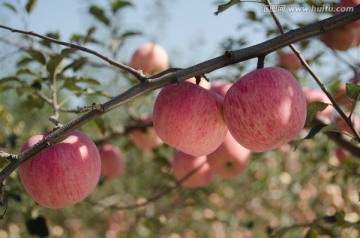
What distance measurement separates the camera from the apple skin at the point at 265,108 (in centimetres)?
90

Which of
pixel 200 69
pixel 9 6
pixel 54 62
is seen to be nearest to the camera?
pixel 200 69

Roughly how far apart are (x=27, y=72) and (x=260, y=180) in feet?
8.26

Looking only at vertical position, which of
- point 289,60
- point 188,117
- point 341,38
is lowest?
point 188,117

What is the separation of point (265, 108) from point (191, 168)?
1.03 metres

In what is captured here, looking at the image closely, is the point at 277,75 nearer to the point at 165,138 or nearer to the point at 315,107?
the point at 315,107

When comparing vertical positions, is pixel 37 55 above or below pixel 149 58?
below

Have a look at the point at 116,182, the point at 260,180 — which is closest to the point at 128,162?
the point at 116,182

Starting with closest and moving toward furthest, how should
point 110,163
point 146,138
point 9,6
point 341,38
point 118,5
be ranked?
point 341,38 < point 9,6 < point 118,5 < point 146,138 < point 110,163

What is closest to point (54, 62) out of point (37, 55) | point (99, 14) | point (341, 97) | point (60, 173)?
point (37, 55)

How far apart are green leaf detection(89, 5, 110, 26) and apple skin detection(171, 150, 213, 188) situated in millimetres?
791

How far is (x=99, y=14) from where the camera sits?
2.15 metres

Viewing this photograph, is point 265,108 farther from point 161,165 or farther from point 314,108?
point 161,165

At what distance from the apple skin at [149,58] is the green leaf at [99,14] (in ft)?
1.05

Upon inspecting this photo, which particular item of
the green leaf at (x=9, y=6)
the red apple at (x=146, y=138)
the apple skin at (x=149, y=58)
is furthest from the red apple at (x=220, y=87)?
the green leaf at (x=9, y=6)
